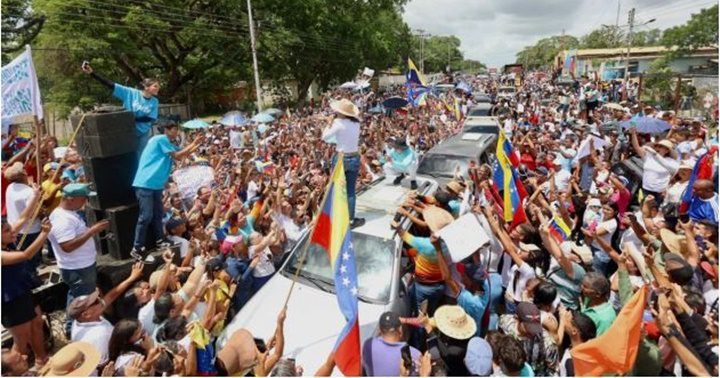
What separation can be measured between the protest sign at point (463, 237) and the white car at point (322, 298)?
0.84 m

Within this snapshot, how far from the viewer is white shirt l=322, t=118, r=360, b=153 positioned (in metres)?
5.18

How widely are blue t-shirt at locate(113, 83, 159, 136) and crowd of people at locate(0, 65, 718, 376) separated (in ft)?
0.07

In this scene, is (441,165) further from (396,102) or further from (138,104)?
(396,102)

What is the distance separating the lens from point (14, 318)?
391 centimetres

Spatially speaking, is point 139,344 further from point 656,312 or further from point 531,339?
point 656,312

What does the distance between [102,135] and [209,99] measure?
38282mm

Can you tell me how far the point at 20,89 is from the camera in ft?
12.9

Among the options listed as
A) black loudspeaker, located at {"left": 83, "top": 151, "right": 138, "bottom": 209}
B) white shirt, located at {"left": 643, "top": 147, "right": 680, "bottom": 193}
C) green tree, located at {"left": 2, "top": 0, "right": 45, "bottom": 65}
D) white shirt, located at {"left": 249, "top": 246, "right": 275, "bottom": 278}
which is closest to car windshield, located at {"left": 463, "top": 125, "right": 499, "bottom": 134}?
white shirt, located at {"left": 643, "top": 147, "right": 680, "bottom": 193}

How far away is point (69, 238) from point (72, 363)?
5.47 feet

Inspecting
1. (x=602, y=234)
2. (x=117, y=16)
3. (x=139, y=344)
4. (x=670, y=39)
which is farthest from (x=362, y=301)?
(x=670, y=39)

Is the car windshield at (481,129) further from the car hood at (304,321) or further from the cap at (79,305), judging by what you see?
the cap at (79,305)

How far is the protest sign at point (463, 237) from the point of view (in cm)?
370

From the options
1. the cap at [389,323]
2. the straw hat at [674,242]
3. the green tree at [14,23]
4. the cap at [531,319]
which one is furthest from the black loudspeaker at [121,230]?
the green tree at [14,23]

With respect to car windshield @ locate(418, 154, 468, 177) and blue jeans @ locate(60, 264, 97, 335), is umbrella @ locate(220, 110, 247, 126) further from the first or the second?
blue jeans @ locate(60, 264, 97, 335)
